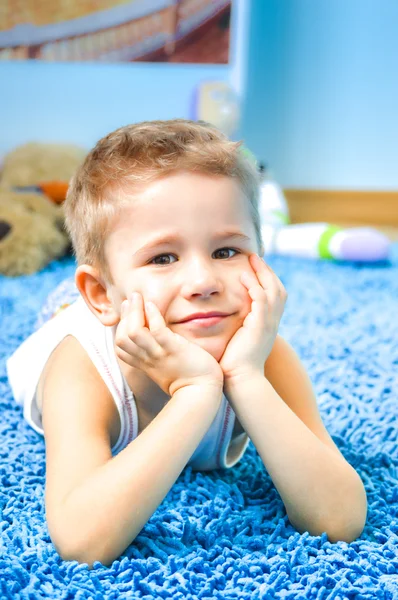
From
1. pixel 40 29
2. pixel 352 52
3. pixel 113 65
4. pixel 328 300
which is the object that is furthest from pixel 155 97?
pixel 328 300

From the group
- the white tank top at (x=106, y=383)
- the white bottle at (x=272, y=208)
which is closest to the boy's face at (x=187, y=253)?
the white tank top at (x=106, y=383)

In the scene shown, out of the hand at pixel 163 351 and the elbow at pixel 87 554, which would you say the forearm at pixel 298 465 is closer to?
the hand at pixel 163 351

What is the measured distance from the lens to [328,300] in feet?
5.53

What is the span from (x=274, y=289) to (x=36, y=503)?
1.15 ft

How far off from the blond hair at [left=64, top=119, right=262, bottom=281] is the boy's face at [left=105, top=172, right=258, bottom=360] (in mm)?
16

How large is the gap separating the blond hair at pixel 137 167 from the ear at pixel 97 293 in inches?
0.5

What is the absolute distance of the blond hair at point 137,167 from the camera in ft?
2.37

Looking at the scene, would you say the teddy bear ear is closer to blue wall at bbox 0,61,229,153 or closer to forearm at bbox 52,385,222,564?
blue wall at bbox 0,61,229,153

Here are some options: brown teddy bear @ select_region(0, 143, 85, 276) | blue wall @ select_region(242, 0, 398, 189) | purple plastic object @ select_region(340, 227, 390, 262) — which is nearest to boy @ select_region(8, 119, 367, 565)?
brown teddy bear @ select_region(0, 143, 85, 276)

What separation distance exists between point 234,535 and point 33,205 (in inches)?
64.4

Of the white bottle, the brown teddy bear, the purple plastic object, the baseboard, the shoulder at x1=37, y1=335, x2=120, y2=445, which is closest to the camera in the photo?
the shoulder at x1=37, y1=335, x2=120, y2=445

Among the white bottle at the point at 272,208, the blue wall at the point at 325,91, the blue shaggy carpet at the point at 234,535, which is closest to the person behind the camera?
the blue shaggy carpet at the point at 234,535

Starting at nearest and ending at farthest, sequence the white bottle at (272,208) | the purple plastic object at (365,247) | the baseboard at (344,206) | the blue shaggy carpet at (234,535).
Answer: the blue shaggy carpet at (234,535), the purple plastic object at (365,247), the white bottle at (272,208), the baseboard at (344,206)

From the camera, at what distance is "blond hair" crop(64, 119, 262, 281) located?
723 millimetres
